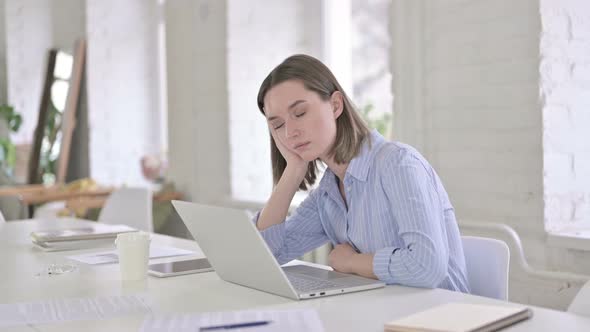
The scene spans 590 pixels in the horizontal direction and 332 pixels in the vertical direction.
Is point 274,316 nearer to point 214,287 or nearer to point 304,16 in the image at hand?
point 214,287

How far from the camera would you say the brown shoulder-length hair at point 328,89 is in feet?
5.76

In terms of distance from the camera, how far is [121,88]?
5.37 meters

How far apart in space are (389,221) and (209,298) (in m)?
0.44

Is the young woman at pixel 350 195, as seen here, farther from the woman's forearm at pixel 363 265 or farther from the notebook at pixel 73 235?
the notebook at pixel 73 235

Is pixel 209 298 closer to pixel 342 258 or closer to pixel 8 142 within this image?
pixel 342 258

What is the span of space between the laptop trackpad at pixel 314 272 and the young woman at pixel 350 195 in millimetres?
31

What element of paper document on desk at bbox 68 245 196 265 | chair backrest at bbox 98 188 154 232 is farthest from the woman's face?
chair backrest at bbox 98 188 154 232

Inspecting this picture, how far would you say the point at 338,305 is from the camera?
4.42ft

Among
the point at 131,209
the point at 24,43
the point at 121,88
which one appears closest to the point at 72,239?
the point at 131,209

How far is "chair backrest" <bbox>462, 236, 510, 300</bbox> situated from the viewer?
5.46ft

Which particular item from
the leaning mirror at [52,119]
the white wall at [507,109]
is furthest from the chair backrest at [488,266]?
the leaning mirror at [52,119]

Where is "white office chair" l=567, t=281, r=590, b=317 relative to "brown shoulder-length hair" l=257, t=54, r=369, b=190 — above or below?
below

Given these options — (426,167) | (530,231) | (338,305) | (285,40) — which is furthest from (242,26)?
(338,305)

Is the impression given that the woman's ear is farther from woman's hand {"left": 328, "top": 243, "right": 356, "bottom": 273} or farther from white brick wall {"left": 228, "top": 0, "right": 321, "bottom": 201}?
white brick wall {"left": 228, "top": 0, "right": 321, "bottom": 201}
